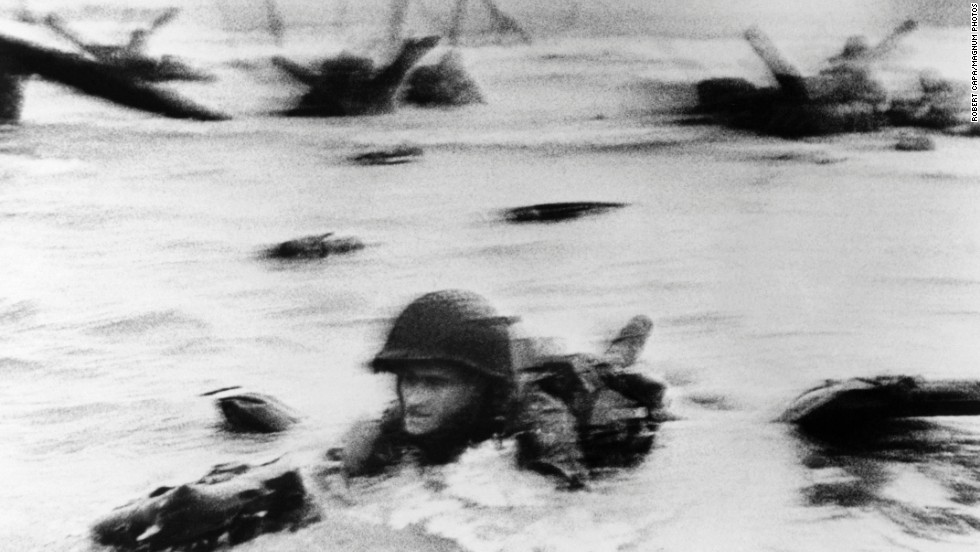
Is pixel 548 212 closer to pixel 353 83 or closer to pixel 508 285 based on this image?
pixel 508 285

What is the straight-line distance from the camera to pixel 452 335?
1.08m

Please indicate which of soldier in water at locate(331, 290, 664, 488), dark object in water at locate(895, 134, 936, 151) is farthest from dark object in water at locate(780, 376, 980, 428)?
dark object in water at locate(895, 134, 936, 151)

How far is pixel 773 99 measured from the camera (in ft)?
3.59

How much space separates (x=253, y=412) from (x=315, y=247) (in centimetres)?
25

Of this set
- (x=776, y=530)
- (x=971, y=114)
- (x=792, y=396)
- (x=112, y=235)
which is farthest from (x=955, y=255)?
(x=112, y=235)

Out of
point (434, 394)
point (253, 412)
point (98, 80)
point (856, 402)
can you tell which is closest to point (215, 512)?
point (253, 412)

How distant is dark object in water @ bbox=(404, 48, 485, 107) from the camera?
1071mm

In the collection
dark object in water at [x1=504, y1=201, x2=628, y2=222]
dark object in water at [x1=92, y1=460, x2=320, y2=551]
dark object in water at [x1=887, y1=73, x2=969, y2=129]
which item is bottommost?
dark object in water at [x1=92, y1=460, x2=320, y2=551]

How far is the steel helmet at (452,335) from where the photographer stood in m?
1.07

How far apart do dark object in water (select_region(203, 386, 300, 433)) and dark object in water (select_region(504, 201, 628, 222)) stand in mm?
434

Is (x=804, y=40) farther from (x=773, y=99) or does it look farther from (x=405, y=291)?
(x=405, y=291)

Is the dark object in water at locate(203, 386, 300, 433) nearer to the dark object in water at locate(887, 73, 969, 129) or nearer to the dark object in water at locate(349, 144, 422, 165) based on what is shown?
the dark object in water at locate(349, 144, 422, 165)

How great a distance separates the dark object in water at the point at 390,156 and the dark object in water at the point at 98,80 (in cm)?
21

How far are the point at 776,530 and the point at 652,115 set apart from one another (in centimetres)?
65
